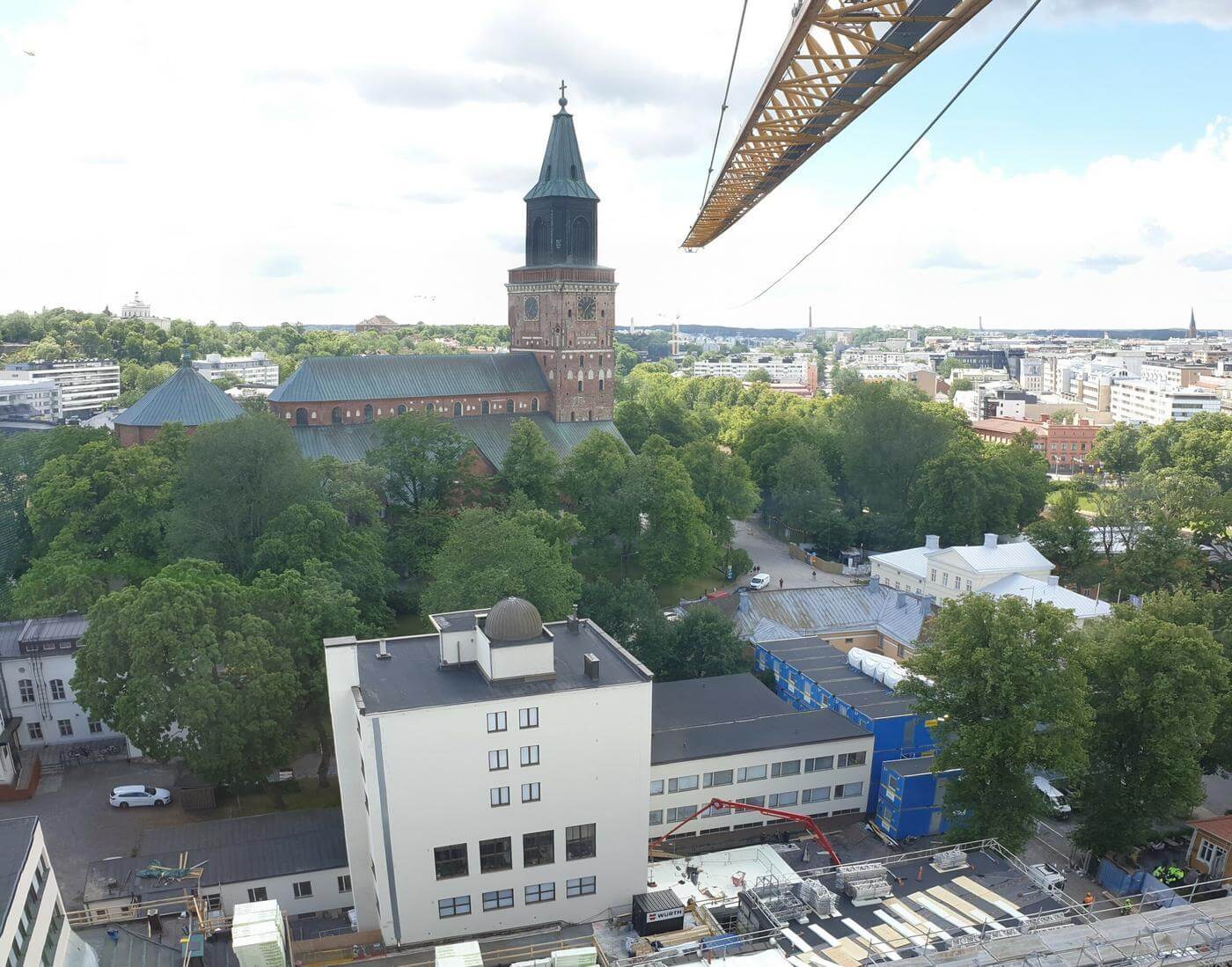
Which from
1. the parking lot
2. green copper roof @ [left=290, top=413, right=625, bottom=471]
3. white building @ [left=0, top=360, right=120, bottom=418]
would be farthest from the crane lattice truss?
white building @ [left=0, top=360, right=120, bottom=418]

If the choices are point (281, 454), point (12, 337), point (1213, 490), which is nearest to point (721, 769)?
point (281, 454)

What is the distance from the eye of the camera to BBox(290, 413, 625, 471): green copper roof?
54031 millimetres

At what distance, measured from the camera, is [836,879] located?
1959 cm

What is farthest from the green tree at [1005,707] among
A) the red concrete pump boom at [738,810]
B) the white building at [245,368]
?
the white building at [245,368]

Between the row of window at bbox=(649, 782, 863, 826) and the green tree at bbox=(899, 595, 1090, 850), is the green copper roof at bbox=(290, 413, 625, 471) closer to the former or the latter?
the row of window at bbox=(649, 782, 863, 826)

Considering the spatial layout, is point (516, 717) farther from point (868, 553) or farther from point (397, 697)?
point (868, 553)

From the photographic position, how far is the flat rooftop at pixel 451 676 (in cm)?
2195

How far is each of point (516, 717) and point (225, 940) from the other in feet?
32.0

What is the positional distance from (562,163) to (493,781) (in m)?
46.6

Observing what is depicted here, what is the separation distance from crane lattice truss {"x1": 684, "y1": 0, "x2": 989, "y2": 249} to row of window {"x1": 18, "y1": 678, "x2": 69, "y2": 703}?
30358 mm

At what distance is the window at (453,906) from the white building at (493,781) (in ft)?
0.10

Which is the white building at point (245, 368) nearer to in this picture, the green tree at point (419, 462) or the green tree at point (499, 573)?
the green tree at point (419, 462)

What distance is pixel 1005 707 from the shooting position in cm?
2445

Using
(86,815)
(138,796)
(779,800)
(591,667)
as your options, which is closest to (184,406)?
(138,796)
